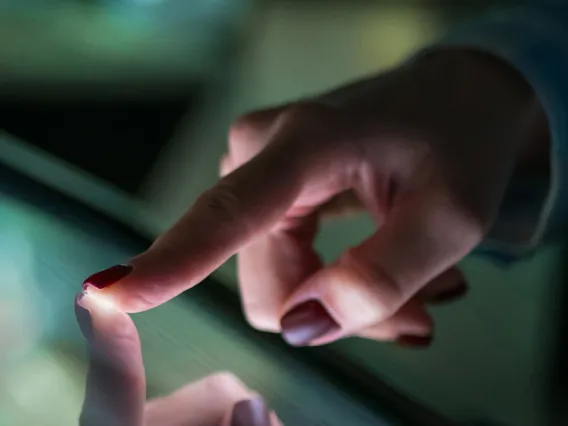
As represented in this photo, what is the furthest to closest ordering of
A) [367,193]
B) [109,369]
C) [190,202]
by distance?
1. [190,202]
2. [367,193]
3. [109,369]

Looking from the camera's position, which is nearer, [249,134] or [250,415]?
[250,415]

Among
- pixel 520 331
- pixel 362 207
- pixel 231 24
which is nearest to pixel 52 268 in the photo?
pixel 362 207

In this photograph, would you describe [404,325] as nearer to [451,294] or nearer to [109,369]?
[451,294]

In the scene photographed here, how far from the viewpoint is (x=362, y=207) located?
1.29ft

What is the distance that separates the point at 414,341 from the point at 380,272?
0.12m

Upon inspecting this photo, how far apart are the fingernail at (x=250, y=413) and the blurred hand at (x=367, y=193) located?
0.05m

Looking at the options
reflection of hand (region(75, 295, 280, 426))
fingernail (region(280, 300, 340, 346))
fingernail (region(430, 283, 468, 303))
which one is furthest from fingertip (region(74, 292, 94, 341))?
fingernail (region(430, 283, 468, 303))

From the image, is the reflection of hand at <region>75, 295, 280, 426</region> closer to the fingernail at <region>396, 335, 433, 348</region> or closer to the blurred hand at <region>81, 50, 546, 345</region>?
the blurred hand at <region>81, 50, 546, 345</region>

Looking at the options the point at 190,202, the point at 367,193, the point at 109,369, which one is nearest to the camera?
the point at 109,369

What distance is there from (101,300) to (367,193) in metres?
0.16

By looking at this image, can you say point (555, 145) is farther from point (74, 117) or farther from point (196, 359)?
point (74, 117)

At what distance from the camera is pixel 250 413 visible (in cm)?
25

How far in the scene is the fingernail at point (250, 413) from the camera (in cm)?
25

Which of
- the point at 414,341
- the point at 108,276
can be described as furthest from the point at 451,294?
the point at 108,276
